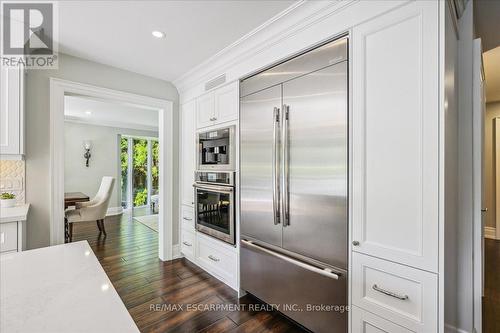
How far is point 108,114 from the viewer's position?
5523 millimetres

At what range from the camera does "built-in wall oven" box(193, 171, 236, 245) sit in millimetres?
2510

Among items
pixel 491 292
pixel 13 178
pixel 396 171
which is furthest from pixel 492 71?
pixel 13 178

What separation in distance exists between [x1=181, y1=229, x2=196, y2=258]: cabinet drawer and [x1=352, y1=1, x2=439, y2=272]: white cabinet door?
2.29m

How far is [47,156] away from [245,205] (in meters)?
2.12

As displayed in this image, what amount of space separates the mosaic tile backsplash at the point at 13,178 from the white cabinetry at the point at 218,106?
72.6 inches

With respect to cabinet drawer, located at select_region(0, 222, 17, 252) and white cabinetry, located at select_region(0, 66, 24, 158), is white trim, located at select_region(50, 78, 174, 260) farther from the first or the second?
cabinet drawer, located at select_region(0, 222, 17, 252)

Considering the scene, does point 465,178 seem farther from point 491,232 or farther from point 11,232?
point 491,232

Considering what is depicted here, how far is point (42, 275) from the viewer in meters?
0.91

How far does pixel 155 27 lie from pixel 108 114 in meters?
4.24

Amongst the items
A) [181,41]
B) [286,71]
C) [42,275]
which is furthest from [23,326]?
[181,41]

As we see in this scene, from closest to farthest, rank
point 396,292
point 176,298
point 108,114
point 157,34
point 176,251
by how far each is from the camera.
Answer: point 396,292
point 157,34
point 176,298
point 176,251
point 108,114

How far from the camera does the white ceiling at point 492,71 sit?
276 cm

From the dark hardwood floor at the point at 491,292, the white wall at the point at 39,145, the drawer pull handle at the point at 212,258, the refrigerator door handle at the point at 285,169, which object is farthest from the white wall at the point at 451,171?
the white wall at the point at 39,145

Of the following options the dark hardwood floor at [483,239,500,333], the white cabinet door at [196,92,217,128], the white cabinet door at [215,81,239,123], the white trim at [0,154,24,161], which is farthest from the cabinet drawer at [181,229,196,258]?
the dark hardwood floor at [483,239,500,333]
